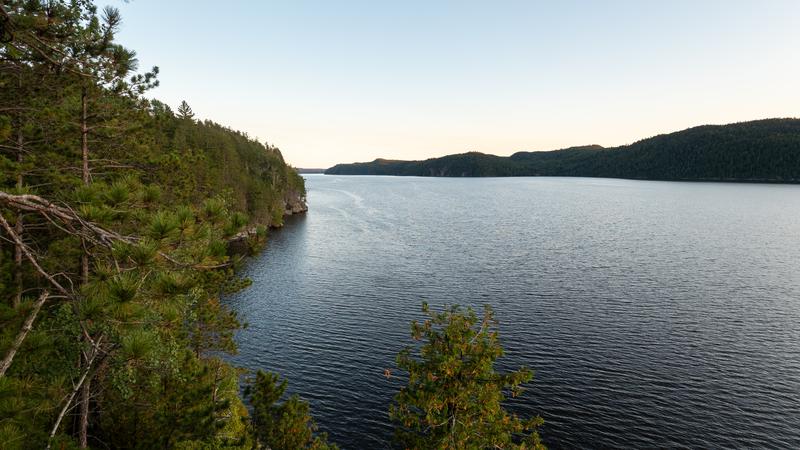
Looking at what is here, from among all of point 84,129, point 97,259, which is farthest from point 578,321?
point 97,259

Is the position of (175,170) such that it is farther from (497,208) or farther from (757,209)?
(757,209)

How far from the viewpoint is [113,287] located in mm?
5664

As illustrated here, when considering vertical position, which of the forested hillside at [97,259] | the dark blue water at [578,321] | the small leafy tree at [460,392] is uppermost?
the forested hillside at [97,259]

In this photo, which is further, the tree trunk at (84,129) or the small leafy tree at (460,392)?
the small leafy tree at (460,392)

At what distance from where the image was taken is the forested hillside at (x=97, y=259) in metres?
6.11

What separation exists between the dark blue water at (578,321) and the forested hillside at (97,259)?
14075 mm

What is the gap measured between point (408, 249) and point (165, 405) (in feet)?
209

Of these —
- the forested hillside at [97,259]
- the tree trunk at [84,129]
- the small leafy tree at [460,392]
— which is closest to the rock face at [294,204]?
the forested hillside at [97,259]

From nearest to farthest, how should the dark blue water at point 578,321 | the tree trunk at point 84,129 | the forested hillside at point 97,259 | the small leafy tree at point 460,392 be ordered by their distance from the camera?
the forested hillside at point 97,259 → the tree trunk at point 84,129 → the small leafy tree at point 460,392 → the dark blue water at point 578,321

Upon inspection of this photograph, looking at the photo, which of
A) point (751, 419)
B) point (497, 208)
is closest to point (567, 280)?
point (751, 419)

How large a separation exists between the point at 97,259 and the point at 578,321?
46873 millimetres

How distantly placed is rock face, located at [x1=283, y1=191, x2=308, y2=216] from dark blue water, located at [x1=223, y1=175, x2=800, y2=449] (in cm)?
4209

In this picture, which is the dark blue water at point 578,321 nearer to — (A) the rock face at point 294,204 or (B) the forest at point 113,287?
(B) the forest at point 113,287

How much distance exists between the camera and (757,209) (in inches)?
5217
